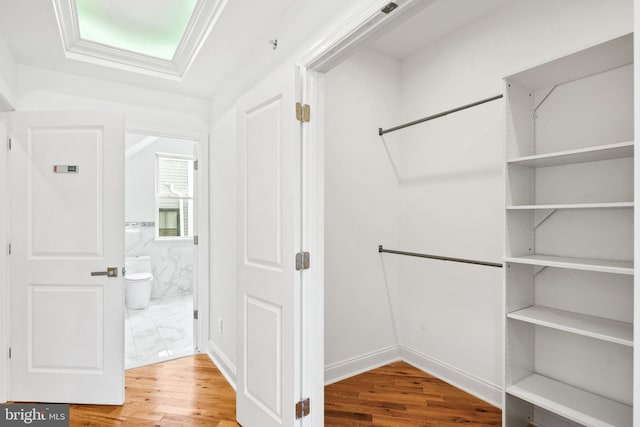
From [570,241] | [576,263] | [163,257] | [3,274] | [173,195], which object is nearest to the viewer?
[576,263]

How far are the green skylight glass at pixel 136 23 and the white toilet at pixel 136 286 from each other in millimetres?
3070

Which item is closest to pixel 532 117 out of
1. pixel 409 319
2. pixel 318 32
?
pixel 318 32

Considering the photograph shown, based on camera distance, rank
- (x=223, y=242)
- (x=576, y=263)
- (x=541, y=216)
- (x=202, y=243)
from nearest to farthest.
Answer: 1. (x=576, y=263)
2. (x=541, y=216)
3. (x=223, y=242)
4. (x=202, y=243)

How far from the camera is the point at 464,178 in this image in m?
2.57

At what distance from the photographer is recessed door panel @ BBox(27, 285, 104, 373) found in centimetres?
237

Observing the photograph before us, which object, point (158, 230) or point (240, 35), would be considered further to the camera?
point (158, 230)

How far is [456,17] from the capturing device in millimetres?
2457

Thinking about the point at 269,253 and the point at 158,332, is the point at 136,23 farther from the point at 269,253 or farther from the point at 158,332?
the point at 158,332

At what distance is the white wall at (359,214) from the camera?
106 inches

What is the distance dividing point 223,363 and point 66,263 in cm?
141

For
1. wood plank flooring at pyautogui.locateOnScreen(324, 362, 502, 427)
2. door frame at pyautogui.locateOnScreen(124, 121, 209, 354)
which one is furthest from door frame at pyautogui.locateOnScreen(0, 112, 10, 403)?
wood plank flooring at pyautogui.locateOnScreen(324, 362, 502, 427)

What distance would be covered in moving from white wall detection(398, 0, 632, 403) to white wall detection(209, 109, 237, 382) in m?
1.47

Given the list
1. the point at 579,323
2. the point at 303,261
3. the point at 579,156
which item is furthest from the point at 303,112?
the point at 579,323

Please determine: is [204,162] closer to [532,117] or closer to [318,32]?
[318,32]
